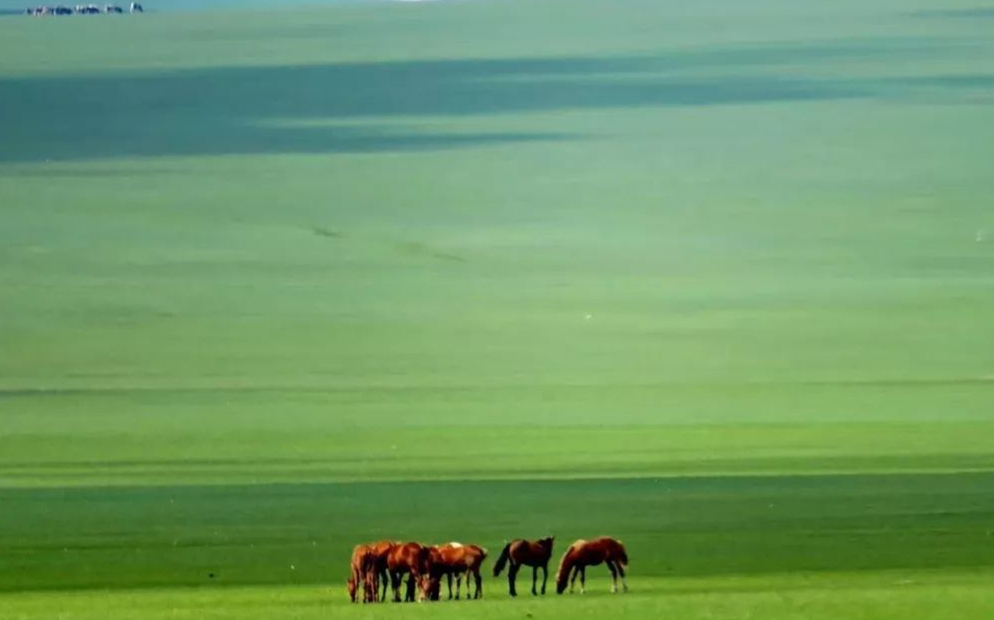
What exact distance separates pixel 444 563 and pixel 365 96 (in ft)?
77.0

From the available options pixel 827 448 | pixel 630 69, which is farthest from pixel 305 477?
pixel 630 69

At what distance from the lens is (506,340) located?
13117 millimetres

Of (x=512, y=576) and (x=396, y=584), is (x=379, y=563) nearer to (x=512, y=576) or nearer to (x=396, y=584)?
(x=396, y=584)

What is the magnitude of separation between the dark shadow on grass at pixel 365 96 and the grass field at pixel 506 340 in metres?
0.13

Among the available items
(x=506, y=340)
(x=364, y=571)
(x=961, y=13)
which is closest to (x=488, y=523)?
(x=364, y=571)

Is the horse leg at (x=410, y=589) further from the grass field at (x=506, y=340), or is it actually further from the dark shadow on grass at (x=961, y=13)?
the dark shadow on grass at (x=961, y=13)

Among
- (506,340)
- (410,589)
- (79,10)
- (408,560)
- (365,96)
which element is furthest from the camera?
(79,10)

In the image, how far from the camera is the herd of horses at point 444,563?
5879mm

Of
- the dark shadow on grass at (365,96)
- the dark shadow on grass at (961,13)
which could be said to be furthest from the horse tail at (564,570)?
the dark shadow on grass at (961,13)

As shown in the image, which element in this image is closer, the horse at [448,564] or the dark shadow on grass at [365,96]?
the horse at [448,564]

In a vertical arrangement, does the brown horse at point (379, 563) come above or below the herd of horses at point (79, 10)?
below

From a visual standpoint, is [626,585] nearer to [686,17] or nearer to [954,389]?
[954,389]

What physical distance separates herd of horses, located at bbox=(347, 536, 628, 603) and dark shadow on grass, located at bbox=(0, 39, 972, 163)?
652 inches

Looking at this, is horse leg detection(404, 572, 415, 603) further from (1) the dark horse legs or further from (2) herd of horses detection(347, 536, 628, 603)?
(1) the dark horse legs
